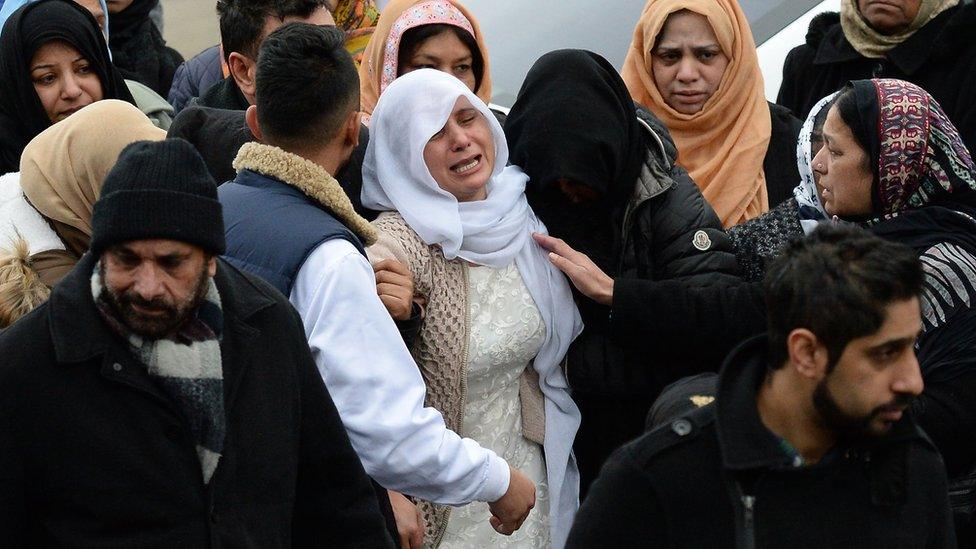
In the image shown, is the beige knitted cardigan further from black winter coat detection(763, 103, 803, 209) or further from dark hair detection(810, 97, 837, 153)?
black winter coat detection(763, 103, 803, 209)

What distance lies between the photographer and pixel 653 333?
3418 millimetres

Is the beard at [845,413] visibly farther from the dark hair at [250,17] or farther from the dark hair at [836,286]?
the dark hair at [250,17]

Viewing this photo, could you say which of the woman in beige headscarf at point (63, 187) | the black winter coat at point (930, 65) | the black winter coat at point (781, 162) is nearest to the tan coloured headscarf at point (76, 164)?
the woman in beige headscarf at point (63, 187)

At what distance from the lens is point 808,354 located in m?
2.25

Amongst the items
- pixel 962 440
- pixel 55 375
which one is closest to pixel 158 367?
pixel 55 375

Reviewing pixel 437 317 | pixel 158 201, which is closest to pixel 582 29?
pixel 437 317

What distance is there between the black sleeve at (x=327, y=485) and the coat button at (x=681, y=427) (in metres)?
0.70

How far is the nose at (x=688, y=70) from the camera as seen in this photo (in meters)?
4.32

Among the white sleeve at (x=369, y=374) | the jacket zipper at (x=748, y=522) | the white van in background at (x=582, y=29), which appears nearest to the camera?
the jacket zipper at (x=748, y=522)

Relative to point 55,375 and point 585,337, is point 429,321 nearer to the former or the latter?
point 585,337

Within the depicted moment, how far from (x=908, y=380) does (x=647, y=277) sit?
4.37ft

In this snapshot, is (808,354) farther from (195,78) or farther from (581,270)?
(195,78)

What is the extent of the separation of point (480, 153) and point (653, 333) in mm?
608

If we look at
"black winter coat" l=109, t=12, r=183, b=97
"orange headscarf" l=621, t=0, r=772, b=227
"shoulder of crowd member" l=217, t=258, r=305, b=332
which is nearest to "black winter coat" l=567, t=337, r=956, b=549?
"shoulder of crowd member" l=217, t=258, r=305, b=332
